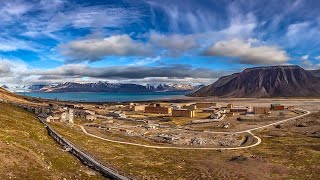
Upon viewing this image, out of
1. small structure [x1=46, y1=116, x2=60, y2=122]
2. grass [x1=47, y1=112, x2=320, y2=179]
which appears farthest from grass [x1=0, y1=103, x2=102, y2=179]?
small structure [x1=46, y1=116, x2=60, y2=122]

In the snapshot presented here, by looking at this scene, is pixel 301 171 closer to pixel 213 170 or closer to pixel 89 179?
pixel 213 170

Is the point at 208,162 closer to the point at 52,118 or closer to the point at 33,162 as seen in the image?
the point at 33,162

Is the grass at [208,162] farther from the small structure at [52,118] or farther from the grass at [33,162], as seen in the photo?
the small structure at [52,118]

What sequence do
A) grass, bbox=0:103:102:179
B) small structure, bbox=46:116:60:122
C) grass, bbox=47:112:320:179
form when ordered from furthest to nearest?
small structure, bbox=46:116:60:122 → grass, bbox=47:112:320:179 → grass, bbox=0:103:102:179

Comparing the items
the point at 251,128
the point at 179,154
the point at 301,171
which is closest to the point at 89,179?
the point at 179,154

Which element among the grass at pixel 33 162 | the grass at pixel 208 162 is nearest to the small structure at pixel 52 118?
the grass at pixel 208 162

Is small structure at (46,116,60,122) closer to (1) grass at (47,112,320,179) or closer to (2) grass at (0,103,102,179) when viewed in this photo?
(1) grass at (47,112,320,179)

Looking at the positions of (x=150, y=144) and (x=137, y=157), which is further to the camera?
(x=150, y=144)

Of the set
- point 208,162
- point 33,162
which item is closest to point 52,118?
point 208,162

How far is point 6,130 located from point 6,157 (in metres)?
20.9

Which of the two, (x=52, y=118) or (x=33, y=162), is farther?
(x=52, y=118)

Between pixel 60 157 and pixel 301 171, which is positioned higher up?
pixel 60 157

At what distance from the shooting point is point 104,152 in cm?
7206

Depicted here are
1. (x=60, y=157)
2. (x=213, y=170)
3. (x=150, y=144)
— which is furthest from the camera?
(x=150, y=144)
